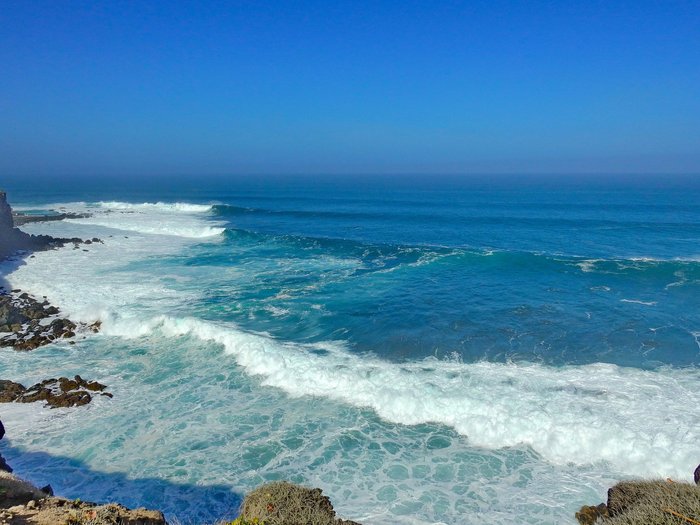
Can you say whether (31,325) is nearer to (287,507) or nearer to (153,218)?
(287,507)

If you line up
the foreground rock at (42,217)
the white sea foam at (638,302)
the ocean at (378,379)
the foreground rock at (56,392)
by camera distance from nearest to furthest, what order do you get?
the ocean at (378,379) < the foreground rock at (56,392) < the white sea foam at (638,302) < the foreground rock at (42,217)

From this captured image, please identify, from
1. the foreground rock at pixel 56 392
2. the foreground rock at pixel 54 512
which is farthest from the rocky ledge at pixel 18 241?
the foreground rock at pixel 54 512

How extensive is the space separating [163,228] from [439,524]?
42.9 m

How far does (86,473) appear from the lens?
990cm

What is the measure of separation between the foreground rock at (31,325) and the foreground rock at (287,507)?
14363 millimetres

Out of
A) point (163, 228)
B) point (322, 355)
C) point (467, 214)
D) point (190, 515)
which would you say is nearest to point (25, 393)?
point (190, 515)

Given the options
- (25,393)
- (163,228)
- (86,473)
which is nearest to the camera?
(86,473)

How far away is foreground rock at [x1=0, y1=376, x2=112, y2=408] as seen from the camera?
1272 cm

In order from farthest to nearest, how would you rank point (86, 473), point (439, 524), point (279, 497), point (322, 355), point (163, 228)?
point (163, 228)
point (322, 355)
point (86, 473)
point (439, 524)
point (279, 497)

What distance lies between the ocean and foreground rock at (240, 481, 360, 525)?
6.02ft

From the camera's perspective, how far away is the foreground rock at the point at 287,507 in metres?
6.32

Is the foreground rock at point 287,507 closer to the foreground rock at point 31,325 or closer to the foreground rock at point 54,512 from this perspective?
the foreground rock at point 54,512

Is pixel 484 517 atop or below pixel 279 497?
below

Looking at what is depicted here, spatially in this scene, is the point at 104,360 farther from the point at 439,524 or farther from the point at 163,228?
the point at 163,228
